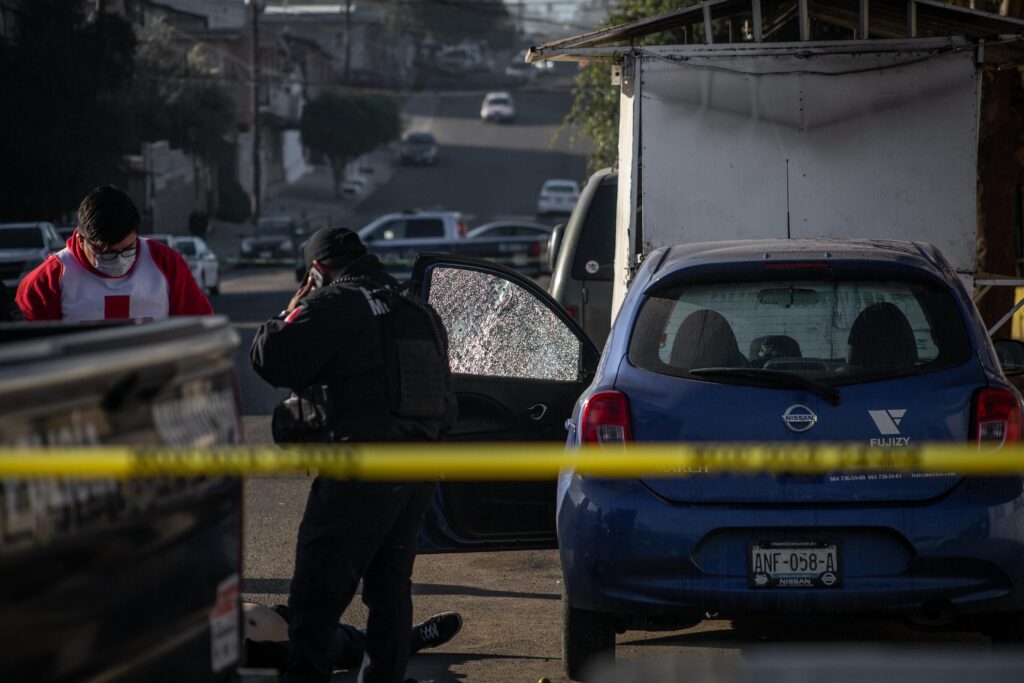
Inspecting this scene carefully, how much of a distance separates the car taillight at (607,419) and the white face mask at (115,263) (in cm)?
198

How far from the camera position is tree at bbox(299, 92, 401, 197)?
245ft

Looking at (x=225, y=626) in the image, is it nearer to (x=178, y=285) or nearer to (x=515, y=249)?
(x=178, y=285)

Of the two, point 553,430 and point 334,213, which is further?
point 334,213

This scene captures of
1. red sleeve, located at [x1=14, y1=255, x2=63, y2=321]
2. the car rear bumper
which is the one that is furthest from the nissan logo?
red sleeve, located at [x1=14, y1=255, x2=63, y2=321]

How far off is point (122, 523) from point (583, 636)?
2.89 metres

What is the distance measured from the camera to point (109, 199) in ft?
19.8

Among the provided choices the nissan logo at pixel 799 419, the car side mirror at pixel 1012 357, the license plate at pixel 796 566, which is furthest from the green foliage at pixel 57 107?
the license plate at pixel 796 566

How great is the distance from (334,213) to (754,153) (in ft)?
190

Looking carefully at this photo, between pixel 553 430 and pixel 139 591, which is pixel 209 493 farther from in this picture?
pixel 553 430

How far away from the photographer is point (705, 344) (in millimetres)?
5688

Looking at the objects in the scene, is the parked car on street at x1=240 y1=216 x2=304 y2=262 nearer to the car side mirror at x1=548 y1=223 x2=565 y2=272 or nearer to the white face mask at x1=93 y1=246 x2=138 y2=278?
the car side mirror at x1=548 y1=223 x2=565 y2=272

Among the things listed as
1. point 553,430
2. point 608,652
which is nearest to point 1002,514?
point 608,652

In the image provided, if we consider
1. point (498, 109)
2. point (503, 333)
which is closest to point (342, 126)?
point (498, 109)

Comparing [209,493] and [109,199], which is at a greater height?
[109,199]
